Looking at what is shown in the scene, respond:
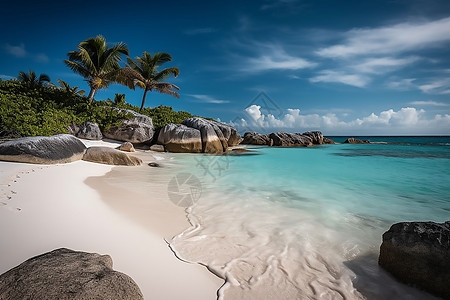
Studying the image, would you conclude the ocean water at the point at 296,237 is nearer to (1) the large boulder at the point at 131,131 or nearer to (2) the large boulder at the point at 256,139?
(1) the large boulder at the point at 131,131

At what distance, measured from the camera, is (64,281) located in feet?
3.98

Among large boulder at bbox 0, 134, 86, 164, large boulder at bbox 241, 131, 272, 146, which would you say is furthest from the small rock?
large boulder at bbox 241, 131, 272, 146

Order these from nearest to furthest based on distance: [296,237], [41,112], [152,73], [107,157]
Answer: [296,237]
[107,157]
[41,112]
[152,73]

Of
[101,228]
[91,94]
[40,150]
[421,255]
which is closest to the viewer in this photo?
[421,255]

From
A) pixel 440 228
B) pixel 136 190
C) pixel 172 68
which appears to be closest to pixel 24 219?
pixel 136 190

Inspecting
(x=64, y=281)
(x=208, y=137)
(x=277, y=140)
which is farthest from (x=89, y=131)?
(x=277, y=140)

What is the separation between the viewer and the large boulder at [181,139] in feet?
45.5

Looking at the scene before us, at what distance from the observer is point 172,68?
22109 millimetres

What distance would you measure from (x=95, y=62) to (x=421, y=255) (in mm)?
21394

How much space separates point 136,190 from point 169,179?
148 cm

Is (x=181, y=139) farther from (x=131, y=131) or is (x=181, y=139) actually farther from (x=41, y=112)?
(x=41, y=112)

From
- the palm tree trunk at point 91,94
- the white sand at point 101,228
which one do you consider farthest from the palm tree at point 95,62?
the white sand at point 101,228

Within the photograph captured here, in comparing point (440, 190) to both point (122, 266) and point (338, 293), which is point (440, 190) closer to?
point (338, 293)

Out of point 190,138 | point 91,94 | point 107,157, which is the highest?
point 91,94
